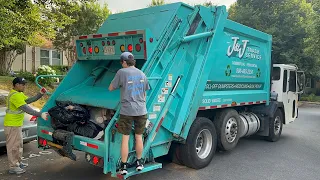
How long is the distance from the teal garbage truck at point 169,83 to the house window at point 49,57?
69.7 ft

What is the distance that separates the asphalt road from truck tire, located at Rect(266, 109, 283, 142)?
503mm

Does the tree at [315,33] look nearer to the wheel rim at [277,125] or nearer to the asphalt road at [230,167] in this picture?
the wheel rim at [277,125]

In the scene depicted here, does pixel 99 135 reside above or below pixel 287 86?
below

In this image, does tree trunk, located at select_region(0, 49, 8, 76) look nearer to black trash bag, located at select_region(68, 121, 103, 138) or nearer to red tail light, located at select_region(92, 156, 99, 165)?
black trash bag, located at select_region(68, 121, 103, 138)

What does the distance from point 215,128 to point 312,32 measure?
38.4 feet

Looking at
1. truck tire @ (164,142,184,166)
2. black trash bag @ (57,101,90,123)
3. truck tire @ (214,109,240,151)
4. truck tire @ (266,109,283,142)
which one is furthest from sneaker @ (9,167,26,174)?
truck tire @ (266,109,283,142)

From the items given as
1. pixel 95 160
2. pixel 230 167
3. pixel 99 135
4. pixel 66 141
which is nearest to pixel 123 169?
pixel 95 160

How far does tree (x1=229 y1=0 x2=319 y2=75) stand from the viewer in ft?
62.9

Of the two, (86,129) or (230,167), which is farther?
(230,167)

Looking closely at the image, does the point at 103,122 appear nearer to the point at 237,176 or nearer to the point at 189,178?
the point at 189,178

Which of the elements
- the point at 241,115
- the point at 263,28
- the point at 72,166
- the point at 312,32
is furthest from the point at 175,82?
the point at 263,28

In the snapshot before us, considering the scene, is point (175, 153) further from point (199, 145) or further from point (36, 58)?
point (36, 58)

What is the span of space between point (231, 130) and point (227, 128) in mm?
198

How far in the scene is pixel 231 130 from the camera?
20.5 ft
